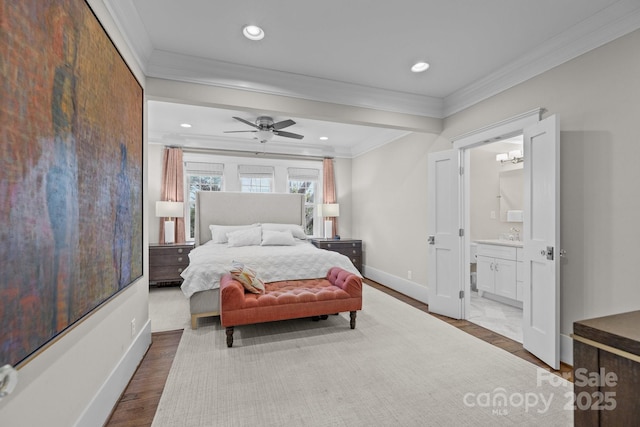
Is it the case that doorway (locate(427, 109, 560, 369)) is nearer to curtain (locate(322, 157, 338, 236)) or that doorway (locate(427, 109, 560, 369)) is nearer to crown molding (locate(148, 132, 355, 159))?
curtain (locate(322, 157, 338, 236))

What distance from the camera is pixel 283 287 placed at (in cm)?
341

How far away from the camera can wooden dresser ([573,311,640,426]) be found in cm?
114

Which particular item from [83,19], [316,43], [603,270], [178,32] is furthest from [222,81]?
[603,270]

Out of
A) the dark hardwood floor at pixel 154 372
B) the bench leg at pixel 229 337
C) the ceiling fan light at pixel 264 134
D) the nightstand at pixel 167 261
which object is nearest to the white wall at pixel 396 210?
the dark hardwood floor at pixel 154 372

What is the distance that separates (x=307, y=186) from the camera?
6.66m

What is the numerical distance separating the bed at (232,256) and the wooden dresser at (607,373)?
252 centimetres

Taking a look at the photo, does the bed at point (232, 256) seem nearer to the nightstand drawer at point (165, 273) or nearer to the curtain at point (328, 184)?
the nightstand drawer at point (165, 273)

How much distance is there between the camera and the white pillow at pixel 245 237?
4762 mm

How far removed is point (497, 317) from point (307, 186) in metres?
4.37

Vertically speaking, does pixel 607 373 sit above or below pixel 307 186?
below

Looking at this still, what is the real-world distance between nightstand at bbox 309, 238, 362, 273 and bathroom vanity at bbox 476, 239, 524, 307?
7.32ft

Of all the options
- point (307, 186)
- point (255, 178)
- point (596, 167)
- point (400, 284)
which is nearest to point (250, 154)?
point (255, 178)

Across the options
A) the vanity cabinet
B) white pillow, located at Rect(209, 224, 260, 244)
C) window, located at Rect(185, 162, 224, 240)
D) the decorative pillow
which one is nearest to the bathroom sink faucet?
the vanity cabinet

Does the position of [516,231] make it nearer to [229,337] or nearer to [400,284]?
[400,284]
